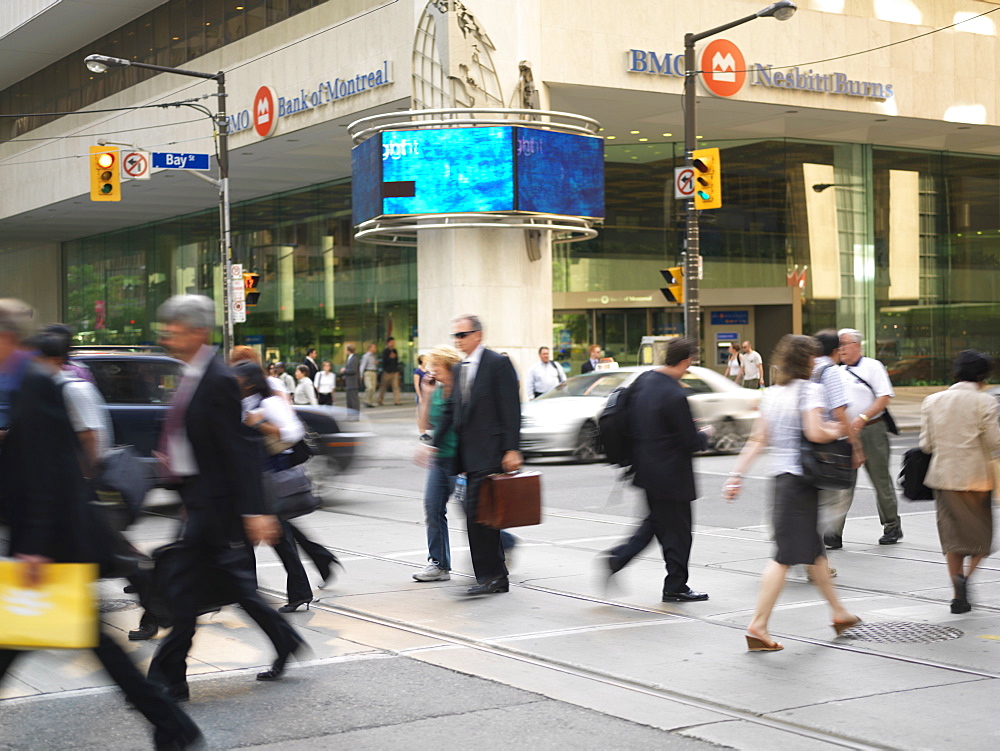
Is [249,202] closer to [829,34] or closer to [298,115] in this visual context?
[298,115]

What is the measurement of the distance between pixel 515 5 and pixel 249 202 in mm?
18312

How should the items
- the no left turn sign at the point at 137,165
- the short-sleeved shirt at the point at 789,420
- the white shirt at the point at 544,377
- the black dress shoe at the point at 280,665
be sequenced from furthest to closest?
the no left turn sign at the point at 137,165, the white shirt at the point at 544,377, the short-sleeved shirt at the point at 789,420, the black dress shoe at the point at 280,665

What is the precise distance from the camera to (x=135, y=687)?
448 centimetres

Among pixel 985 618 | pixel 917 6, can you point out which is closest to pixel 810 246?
pixel 917 6

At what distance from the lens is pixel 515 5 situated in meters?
27.2

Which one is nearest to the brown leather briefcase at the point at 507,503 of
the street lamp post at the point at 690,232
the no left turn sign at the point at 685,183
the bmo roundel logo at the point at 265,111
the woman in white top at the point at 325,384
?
the street lamp post at the point at 690,232

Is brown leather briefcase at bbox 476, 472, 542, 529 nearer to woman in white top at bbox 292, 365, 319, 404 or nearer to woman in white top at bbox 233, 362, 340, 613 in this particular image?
woman in white top at bbox 233, 362, 340, 613

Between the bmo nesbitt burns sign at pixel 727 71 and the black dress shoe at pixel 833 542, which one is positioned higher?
the bmo nesbitt burns sign at pixel 727 71

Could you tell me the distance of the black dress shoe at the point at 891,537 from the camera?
415 inches

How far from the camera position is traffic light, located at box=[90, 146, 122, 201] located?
2484cm

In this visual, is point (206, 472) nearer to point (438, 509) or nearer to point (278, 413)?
point (278, 413)

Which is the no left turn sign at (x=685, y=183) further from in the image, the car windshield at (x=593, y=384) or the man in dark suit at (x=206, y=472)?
the man in dark suit at (x=206, y=472)

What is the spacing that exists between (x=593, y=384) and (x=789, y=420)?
11.9 metres

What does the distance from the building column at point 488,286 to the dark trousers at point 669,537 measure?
18819mm
